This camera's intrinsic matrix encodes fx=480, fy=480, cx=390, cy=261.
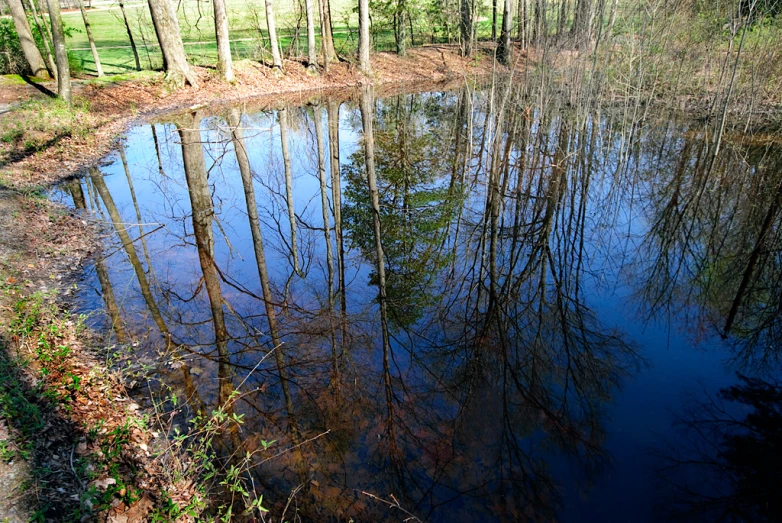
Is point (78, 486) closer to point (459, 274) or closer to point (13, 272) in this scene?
point (13, 272)

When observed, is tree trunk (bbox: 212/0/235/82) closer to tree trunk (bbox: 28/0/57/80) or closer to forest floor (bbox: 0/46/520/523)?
tree trunk (bbox: 28/0/57/80)

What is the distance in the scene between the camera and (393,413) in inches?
205

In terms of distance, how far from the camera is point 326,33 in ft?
80.0

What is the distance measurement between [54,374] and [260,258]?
Answer: 4089mm

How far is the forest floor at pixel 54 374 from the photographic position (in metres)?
3.51

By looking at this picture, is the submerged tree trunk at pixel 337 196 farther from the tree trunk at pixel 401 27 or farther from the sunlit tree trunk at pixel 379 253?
the tree trunk at pixel 401 27

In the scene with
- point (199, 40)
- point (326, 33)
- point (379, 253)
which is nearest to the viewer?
point (379, 253)

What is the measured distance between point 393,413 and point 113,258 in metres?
5.90

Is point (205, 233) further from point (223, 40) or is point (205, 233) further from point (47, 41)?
point (47, 41)

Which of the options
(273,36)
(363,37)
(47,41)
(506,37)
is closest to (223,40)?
(273,36)

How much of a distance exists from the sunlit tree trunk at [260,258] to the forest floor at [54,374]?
5.08 ft

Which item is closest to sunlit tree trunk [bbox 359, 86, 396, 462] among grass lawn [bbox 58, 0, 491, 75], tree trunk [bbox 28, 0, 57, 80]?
grass lawn [bbox 58, 0, 491, 75]

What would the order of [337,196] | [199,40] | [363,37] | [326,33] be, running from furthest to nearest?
[199,40] → [326,33] → [363,37] → [337,196]

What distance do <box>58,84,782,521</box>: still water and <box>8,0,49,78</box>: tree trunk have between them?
32.7 feet
